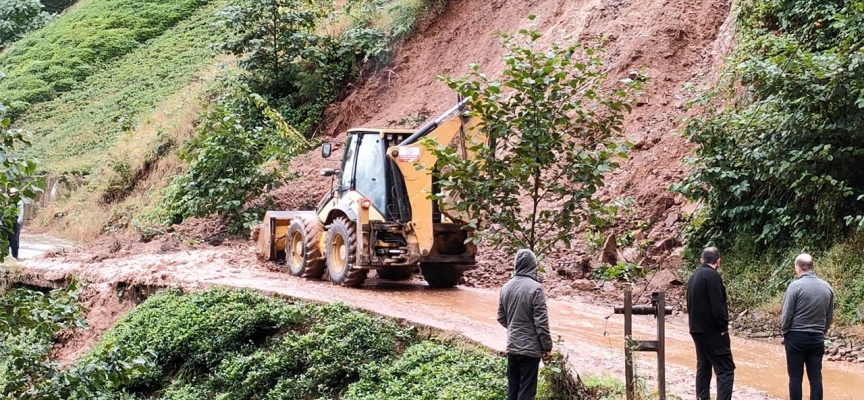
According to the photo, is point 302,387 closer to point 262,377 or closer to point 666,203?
point 262,377

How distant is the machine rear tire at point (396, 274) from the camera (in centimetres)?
1680

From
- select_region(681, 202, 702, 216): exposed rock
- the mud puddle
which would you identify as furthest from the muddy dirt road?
the mud puddle

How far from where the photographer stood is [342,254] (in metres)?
16.3

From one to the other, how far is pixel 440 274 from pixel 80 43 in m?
38.4

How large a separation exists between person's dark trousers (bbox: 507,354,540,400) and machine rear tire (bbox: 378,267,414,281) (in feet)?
26.1

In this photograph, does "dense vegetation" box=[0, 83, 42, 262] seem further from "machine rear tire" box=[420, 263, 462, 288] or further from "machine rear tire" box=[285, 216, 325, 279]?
"machine rear tire" box=[420, 263, 462, 288]

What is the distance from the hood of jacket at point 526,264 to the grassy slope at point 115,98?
90.3 ft

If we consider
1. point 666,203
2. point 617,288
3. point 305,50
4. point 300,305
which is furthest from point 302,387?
point 305,50

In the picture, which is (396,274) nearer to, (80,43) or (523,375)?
(523,375)

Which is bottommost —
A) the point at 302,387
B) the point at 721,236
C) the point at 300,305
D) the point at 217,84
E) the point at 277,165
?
the point at 302,387

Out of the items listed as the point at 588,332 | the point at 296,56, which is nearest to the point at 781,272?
the point at 588,332

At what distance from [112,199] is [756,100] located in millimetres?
20831

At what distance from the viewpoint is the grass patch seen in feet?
153

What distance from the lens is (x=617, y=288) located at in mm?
16078
